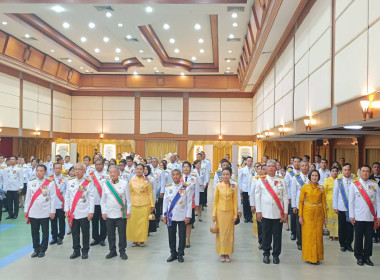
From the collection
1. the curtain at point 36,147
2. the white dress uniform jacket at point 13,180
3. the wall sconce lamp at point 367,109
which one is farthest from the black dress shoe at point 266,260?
the curtain at point 36,147

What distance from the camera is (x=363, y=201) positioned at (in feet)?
18.8

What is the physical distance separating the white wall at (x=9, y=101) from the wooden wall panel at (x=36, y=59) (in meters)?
1.10

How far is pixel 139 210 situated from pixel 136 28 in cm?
745

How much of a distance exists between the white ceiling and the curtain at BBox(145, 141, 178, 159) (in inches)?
199

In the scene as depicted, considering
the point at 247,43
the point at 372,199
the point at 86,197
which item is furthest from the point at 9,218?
the point at 247,43

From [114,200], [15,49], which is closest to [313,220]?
[114,200]

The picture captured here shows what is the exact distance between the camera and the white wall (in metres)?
14.9

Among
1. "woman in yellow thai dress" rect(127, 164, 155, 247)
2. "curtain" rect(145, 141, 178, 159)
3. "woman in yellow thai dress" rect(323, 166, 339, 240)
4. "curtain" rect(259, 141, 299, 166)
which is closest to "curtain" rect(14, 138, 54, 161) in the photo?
"curtain" rect(145, 141, 178, 159)

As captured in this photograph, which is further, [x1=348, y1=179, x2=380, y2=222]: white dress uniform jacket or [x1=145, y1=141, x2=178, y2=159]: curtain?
[x1=145, y1=141, x2=178, y2=159]: curtain

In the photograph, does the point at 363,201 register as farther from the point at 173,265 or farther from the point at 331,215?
the point at 173,265

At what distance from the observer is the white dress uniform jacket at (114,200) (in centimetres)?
592

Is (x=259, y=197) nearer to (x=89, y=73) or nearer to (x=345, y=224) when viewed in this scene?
(x=345, y=224)

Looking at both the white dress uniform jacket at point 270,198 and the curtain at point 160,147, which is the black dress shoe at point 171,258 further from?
the curtain at point 160,147

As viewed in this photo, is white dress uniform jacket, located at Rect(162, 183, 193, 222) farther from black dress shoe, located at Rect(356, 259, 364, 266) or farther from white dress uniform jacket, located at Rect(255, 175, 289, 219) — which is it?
black dress shoe, located at Rect(356, 259, 364, 266)
